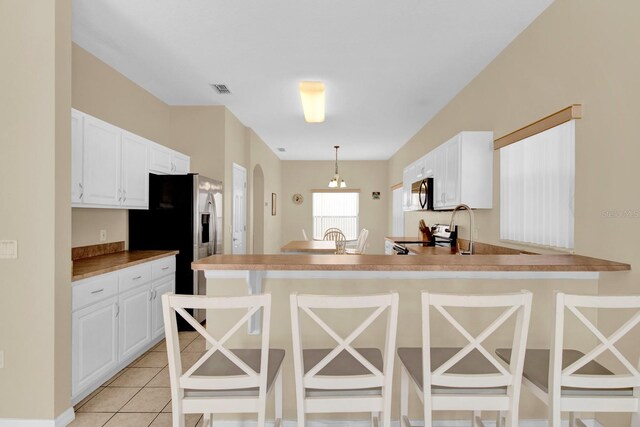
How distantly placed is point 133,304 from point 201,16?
2368 millimetres

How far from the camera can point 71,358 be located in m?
2.40

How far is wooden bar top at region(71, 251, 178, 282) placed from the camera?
258cm

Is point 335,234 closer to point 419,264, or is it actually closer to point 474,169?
point 474,169

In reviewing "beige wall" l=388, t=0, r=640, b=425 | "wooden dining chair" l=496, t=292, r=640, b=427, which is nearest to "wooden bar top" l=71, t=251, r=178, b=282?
"wooden dining chair" l=496, t=292, r=640, b=427

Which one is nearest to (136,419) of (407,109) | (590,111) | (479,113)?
(590,111)

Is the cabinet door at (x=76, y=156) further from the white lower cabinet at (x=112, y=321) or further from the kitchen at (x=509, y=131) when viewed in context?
the white lower cabinet at (x=112, y=321)

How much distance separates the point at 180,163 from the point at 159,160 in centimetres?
52

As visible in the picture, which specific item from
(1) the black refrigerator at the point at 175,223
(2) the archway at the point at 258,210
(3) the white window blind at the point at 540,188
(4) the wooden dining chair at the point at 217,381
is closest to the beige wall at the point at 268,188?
(2) the archway at the point at 258,210

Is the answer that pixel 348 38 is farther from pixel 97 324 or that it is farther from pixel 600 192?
pixel 97 324

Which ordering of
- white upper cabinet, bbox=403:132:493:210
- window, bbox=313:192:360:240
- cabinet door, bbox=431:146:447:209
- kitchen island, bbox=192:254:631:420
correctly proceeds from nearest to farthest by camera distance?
kitchen island, bbox=192:254:631:420 < white upper cabinet, bbox=403:132:493:210 < cabinet door, bbox=431:146:447:209 < window, bbox=313:192:360:240

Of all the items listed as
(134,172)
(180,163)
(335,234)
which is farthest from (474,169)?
(335,234)

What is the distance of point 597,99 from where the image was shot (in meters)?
2.15

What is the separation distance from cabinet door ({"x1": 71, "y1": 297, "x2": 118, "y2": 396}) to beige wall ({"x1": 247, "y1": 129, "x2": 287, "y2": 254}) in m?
3.82

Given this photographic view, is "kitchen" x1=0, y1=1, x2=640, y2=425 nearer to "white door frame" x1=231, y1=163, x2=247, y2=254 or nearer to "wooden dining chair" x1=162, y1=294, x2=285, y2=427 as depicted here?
"wooden dining chair" x1=162, y1=294, x2=285, y2=427
